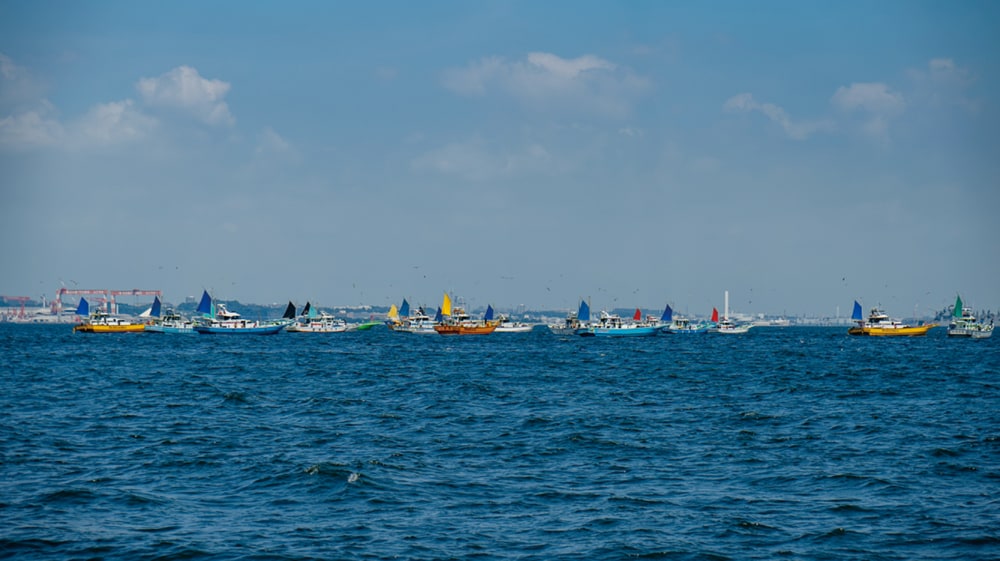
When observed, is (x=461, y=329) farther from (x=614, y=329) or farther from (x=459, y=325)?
(x=614, y=329)

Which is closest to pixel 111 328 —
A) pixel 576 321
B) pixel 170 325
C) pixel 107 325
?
pixel 107 325

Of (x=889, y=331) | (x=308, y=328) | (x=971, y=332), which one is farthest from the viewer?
(x=308, y=328)

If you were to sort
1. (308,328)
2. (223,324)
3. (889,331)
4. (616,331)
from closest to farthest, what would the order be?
(223,324) < (616,331) < (889,331) < (308,328)

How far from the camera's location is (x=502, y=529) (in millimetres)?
19875

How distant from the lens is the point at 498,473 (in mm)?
26281

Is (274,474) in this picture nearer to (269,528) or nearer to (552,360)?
(269,528)

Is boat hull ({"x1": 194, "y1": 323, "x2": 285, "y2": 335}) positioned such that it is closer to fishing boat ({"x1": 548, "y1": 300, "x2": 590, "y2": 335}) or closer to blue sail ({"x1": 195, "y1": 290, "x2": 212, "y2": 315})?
blue sail ({"x1": 195, "y1": 290, "x2": 212, "y2": 315})

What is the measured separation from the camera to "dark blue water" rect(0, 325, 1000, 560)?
62.0 feet

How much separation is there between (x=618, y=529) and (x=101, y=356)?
3400 inches

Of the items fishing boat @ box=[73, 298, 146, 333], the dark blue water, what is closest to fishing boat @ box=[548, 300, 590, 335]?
fishing boat @ box=[73, 298, 146, 333]

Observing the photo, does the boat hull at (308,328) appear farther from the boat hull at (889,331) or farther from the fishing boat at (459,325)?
the boat hull at (889,331)

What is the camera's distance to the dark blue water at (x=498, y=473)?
62.0ft

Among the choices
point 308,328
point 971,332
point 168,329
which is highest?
point 971,332

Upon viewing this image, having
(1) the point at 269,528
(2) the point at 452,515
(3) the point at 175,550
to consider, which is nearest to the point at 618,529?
(2) the point at 452,515
